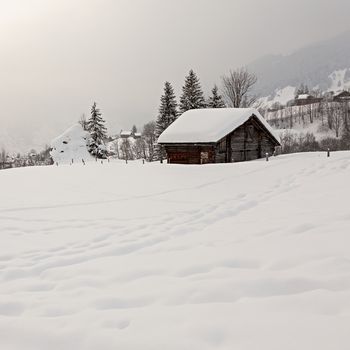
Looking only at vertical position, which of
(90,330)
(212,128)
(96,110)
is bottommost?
(90,330)

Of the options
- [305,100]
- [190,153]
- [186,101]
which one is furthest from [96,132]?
[305,100]

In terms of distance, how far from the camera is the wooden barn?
891 inches

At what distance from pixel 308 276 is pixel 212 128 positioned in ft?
63.1

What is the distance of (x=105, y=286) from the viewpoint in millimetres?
4477

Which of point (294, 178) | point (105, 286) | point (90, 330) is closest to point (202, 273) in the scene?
point (105, 286)

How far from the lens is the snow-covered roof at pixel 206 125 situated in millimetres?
22297

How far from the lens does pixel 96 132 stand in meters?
50.6

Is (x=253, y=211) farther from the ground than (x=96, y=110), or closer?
closer

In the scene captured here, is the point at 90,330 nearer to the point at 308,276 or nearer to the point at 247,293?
the point at 247,293

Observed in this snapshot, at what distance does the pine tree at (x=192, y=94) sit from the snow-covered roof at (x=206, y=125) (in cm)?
1730

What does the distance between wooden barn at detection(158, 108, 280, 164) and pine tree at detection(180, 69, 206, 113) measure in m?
17.0

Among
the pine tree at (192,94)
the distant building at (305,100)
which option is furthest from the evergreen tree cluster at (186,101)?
the distant building at (305,100)

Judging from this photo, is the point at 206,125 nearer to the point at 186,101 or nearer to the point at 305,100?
the point at 186,101

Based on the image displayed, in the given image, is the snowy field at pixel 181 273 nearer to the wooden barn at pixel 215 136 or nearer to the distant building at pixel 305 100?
the wooden barn at pixel 215 136
